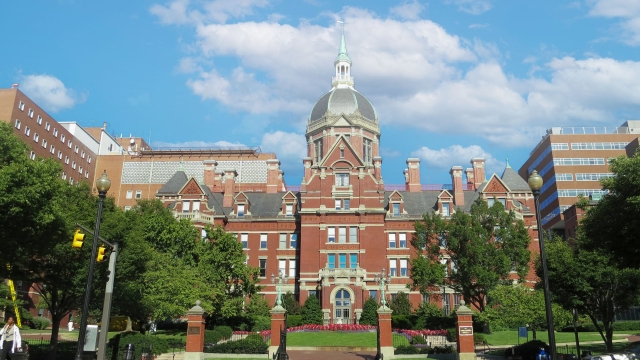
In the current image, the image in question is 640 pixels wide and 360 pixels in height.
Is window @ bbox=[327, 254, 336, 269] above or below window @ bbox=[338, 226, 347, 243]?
below

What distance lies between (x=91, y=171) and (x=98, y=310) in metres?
58.7

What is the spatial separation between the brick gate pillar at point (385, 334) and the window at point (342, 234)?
2890cm

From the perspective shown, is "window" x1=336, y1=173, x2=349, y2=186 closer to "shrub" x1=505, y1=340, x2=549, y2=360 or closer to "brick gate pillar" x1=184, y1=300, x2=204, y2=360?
"shrub" x1=505, y1=340, x2=549, y2=360

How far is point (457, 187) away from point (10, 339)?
5368 centimetres

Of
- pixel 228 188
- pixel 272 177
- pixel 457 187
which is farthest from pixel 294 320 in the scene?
pixel 457 187

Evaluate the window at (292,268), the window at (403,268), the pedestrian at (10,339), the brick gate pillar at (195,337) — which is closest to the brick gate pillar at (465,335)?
the brick gate pillar at (195,337)

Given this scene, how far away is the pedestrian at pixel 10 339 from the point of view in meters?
18.7

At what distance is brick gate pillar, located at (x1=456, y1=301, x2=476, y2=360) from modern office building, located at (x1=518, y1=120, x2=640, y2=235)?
203 ft

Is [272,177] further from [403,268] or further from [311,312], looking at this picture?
[311,312]

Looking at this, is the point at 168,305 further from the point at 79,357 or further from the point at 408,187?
the point at 408,187

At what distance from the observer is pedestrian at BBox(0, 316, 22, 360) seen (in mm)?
18688

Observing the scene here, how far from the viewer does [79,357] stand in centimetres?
1777

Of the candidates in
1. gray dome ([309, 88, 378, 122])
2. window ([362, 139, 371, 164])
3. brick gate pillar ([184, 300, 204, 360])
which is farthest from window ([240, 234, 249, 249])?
brick gate pillar ([184, 300, 204, 360])

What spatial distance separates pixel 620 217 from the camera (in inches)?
925
